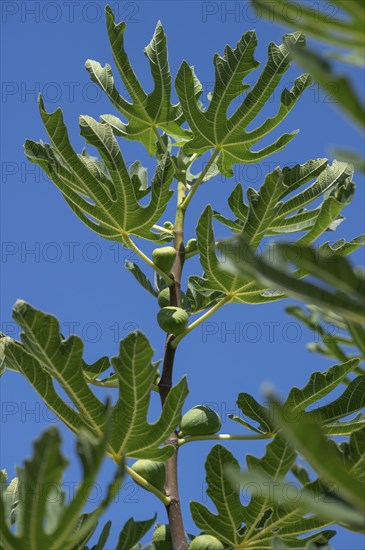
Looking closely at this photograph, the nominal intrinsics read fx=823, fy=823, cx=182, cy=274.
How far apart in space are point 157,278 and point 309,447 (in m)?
2.06

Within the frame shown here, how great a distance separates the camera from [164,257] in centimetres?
254

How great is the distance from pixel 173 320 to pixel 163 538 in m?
0.60

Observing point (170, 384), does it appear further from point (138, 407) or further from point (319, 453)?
point (319, 453)

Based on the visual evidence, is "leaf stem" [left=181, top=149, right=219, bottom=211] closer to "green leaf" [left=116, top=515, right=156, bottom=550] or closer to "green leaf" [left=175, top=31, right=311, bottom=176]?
"green leaf" [left=175, top=31, right=311, bottom=176]

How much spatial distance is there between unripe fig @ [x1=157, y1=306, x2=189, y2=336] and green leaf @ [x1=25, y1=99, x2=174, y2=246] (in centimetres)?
39

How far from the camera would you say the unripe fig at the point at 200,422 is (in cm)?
231

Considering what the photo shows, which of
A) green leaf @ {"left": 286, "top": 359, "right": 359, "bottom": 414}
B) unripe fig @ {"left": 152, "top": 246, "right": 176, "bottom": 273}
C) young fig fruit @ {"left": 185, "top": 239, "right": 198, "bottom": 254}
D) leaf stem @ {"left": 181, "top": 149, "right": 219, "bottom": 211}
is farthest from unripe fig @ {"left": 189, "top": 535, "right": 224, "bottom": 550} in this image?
leaf stem @ {"left": 181, "top": 149, "right": 219, "bottom": 211}

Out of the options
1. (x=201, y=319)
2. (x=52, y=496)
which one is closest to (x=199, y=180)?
(x=201, y=319)

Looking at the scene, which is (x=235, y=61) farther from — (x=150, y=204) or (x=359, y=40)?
(x=359, y=40)

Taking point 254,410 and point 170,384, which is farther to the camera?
point 254,410

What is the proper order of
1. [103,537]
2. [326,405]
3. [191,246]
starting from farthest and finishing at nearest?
1. [191,246]
2. [326,405]
3. [103,537]

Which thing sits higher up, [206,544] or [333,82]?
[333,82]

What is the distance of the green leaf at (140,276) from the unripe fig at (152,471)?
823mm

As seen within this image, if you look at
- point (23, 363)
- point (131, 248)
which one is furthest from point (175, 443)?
point (131, 248)
